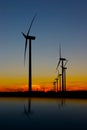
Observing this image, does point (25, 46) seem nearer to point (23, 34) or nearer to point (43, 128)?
point (23, 34)

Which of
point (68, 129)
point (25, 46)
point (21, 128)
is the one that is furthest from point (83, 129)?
point (25, 46)

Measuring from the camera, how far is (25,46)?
7906 cm

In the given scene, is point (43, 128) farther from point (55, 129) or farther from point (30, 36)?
point (30, 36)

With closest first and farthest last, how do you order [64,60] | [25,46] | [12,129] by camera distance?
1. [12,129]
2. [25,46]
3. [64,60]

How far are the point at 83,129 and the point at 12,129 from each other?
5.30 m

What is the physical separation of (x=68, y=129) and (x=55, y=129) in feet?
3.29

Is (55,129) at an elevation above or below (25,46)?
below

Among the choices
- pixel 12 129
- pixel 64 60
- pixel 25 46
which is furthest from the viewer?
pixel 64 60

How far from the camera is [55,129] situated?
23.4m

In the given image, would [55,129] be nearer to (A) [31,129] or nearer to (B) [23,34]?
(A) [31,129]

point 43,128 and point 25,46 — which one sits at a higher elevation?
point 25,46

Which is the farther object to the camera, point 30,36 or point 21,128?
point 30,36

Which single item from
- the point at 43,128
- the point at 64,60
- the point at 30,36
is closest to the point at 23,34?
the point at 30,36

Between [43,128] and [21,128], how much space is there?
168 centimetres
